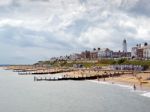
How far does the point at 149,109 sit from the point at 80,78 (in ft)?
239

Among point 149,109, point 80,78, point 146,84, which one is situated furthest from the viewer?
point 80,78

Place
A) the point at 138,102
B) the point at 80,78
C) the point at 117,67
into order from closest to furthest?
the point at 138,102, the point at 80,78, the point at 117,67

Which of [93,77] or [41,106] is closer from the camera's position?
[41,106]

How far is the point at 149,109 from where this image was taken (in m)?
60.1

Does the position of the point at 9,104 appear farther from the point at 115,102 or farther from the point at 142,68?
the point at 142,68

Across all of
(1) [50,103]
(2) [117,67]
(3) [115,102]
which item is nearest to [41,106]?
(1) [50,103]

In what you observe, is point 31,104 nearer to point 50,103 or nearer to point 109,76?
point 50,103

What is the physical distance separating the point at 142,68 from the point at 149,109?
9548cm

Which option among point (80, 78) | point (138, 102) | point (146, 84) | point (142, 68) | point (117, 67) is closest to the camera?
A: point (138, 102)

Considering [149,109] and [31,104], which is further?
[31,104]

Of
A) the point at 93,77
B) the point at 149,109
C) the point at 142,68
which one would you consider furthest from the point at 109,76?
the point at 149,109

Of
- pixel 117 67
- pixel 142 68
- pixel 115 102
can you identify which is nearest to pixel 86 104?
pixel 115 102

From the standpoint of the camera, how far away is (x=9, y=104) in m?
71.5

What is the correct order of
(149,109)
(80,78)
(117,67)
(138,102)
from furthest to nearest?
(117,67) → (80,78) → (138,102) → (149,109)
